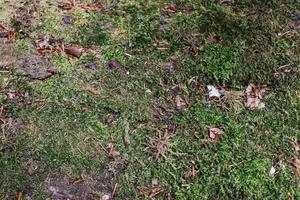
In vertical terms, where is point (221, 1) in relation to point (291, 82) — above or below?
above

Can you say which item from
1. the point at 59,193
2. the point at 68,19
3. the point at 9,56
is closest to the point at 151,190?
the point at 59,193

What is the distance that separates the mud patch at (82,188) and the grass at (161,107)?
0.03m

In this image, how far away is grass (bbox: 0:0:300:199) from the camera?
3289 millimetres

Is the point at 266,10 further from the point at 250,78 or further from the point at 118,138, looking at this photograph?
the point at 118,138

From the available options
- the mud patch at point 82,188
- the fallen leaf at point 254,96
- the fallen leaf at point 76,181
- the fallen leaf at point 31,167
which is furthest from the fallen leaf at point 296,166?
the fallen leaf at point 31,167

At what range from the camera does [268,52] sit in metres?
4.07

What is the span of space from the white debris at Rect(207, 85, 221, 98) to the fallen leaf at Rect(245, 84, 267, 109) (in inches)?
10.4

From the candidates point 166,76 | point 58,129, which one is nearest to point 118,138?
point 58,129

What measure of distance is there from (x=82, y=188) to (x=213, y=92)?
1.45m

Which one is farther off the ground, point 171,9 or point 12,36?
point 171,9

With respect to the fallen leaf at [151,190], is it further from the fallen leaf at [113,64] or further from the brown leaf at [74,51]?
the brown leaf at [74,51]

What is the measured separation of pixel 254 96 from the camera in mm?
3787

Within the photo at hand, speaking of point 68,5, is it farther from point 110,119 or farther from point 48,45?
point 110,119

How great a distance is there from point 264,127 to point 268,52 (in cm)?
86
